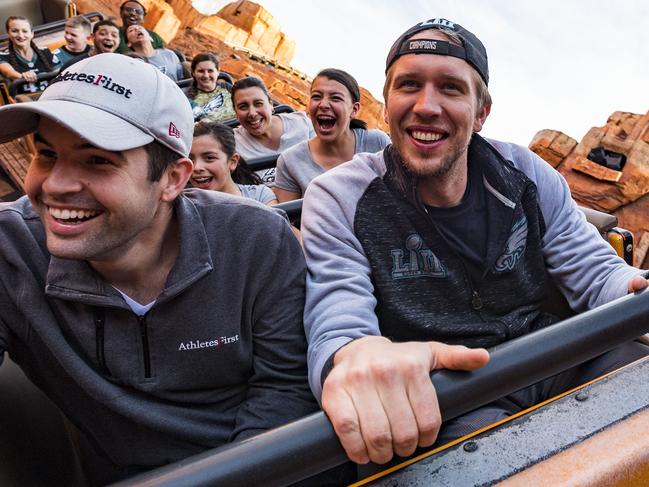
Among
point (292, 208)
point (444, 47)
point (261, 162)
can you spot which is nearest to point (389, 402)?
point (444, 47)

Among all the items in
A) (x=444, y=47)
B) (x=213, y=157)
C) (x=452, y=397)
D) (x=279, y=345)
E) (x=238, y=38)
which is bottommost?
(x=238, y=38)

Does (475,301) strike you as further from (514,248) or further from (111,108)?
(111,108)

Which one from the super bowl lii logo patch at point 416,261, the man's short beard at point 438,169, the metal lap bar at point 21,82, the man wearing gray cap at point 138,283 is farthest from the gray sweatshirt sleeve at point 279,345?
the metal lap bar at point 21,82

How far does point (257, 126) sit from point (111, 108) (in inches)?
77.3

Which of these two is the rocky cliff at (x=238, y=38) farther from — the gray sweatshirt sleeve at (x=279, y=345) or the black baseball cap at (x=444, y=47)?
the gray sweatshirt sleeve at (x=279, y=345)

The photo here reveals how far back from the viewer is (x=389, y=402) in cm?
58

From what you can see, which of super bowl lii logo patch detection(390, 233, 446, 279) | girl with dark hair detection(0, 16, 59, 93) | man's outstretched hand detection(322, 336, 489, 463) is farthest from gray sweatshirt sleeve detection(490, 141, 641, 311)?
girl with dark hair detection(0, 16, 59, 93)

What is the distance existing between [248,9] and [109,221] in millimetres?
15934

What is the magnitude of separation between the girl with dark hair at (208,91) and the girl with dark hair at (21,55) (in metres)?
1.72

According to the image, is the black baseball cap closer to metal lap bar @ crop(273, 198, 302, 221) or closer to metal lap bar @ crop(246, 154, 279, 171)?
metal lap bar @ crop(273, 198, 302, 221)

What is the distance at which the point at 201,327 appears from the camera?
2.89ft

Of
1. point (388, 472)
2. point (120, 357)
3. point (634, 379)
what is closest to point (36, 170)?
point (120, 357)

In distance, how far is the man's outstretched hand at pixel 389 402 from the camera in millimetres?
567

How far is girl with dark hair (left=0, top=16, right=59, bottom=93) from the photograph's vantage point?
443cm
